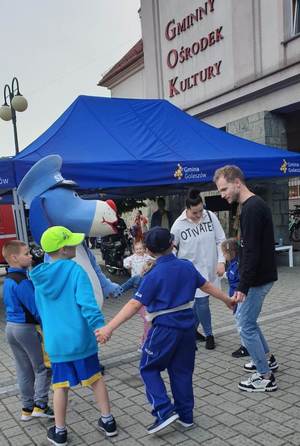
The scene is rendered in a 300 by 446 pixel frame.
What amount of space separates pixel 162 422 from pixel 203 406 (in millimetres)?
594

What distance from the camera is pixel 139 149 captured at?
24.0ft

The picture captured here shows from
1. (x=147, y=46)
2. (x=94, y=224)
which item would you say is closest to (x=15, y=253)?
(x=94, y=224)

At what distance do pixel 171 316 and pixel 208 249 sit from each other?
192 cm

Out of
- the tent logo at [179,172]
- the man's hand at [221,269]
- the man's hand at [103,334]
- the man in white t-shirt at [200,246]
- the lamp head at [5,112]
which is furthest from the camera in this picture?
the lamp head at [5,112]

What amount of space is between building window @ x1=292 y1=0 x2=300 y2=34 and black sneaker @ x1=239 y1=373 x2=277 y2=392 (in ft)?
30.2

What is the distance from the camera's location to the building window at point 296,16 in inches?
413

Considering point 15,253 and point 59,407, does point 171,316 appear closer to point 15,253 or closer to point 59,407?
point 59,407

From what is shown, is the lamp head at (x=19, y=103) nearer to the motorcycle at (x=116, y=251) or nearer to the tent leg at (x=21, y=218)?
the motorcycle at (x=116, y=251)

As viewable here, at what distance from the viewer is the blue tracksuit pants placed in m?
3.04

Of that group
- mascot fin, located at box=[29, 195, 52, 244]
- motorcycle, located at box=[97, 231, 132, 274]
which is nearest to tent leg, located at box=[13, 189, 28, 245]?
mascot fin, located at box=[29, 195, 52, 244]

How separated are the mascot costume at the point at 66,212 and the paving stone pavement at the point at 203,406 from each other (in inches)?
34.8

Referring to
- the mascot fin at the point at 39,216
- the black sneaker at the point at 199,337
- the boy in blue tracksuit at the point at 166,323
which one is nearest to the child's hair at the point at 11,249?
the mascot fin at the point at 39,216

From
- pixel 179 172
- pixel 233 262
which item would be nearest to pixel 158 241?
pixel 233 262

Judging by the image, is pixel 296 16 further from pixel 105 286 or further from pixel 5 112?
pixel 105 286
